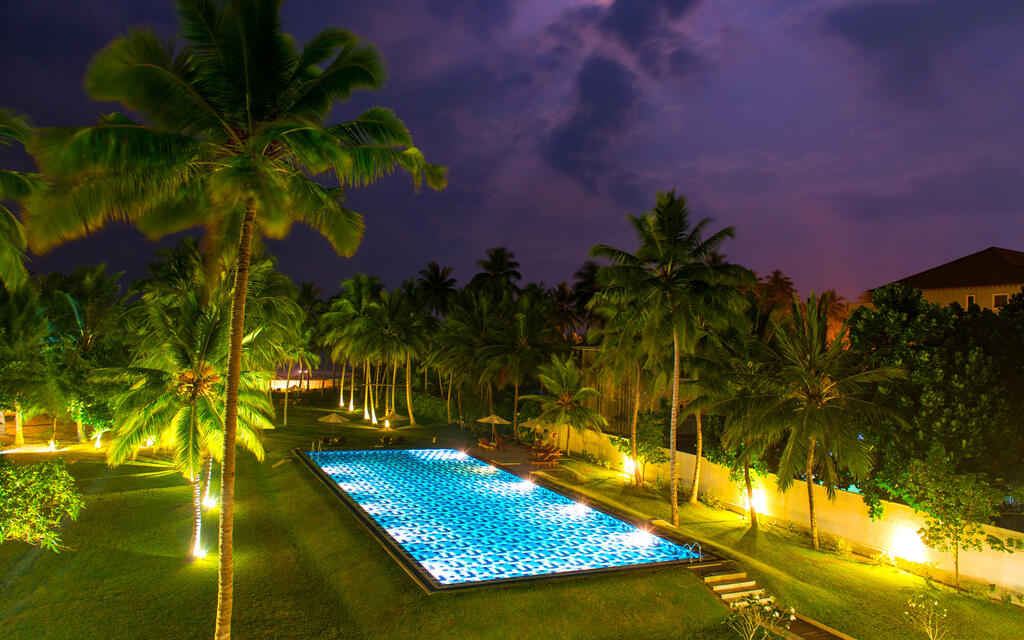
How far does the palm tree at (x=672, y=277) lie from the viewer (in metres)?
17.8

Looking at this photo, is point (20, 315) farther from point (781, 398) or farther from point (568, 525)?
point (781, 398)

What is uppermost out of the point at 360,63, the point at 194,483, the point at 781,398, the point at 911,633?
the point at 360,63

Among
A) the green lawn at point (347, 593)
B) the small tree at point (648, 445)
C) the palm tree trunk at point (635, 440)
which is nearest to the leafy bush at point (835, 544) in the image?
the green lawn at point (347, 593)

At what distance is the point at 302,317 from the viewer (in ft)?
85.3

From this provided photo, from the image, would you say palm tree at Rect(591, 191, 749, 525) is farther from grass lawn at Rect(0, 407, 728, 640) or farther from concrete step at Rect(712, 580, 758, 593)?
grass lawn at Rect(0, 407, 728, 640)

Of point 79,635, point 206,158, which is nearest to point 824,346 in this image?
point 206,158

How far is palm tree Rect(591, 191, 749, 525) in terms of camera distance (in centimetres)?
1781

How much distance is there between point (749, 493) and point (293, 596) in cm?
1403

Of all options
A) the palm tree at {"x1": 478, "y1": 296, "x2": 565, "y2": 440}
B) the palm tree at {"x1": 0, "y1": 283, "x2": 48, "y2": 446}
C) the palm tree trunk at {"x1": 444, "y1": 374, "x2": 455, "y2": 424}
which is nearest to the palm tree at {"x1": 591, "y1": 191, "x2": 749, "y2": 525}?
the palm tree at {"x1": 478, "y1": 296, "x2": 565, "y2": 440}

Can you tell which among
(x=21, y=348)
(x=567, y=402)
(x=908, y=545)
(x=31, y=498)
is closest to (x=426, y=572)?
(x=31, y=498)

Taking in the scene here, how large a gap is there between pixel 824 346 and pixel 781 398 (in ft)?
7.31

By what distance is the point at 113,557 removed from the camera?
14.4m

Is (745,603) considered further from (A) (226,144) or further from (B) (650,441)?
(A) (226,144)

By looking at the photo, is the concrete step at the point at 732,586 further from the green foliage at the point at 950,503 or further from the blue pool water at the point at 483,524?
the green foliage at the point at 950,503
